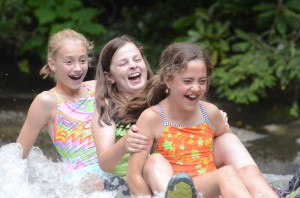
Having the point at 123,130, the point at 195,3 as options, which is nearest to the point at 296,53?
the point at 195,3

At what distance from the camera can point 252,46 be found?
7680mm

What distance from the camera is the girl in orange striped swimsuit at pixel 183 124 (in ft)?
11.5

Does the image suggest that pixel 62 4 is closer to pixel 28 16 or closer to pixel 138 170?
pixel 28 16

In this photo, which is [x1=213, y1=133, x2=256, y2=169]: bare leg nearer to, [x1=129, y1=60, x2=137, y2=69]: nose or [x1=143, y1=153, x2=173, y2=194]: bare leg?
[x1=143, y1=153, x2=173, y2=194]: bare leg

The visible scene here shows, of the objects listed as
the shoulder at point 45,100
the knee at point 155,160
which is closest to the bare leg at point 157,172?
the knee at point 155,160

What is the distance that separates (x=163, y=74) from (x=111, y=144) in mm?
485

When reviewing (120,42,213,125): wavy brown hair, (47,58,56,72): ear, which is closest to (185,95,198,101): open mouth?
(120,42,213,125): wavy brown hair

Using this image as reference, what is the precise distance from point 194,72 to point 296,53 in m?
4.08

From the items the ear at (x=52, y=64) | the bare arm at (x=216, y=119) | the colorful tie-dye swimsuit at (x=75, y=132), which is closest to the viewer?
the bare arm at (x=216, y=119)

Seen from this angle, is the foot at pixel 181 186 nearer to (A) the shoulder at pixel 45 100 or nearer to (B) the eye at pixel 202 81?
(B) the eye at pixel 202 81

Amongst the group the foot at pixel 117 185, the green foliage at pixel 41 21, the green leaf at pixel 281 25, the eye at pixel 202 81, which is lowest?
the green foliage at pixel 41 21

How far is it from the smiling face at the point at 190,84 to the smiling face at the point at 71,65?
3.14ft

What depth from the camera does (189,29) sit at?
837 centimetres

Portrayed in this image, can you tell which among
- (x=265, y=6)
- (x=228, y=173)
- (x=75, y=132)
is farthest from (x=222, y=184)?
(x=265, y=6)
